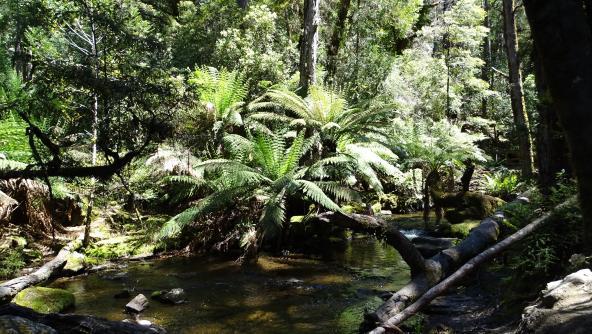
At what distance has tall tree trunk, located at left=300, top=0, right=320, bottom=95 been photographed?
28.4 feet

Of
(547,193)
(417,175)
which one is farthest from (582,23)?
(417,175)

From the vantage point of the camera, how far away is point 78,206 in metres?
7.94

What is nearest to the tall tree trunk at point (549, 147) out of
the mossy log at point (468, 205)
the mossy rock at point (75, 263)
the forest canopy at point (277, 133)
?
the forest canopy at point (277, 133)

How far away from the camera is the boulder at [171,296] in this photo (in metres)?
5.03

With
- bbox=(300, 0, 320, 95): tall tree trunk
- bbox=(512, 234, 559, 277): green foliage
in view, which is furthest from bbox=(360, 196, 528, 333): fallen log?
bbox=(300, 0, 320, 95): tall tree trunk

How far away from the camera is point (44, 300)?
464 cm

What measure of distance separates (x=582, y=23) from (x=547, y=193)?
3.58 m

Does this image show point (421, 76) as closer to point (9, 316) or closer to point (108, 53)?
point (108, 53)

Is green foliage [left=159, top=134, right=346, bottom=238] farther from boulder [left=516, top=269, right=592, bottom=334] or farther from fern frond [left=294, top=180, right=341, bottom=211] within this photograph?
boulder [left=516, top=269, right=592, bottom=334]

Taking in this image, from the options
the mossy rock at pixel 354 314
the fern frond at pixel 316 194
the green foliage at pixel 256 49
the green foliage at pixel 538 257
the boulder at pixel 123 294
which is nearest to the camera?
the green foliage at pixel 538 257

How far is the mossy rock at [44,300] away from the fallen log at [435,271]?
9.68 feet

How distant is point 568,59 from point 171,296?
14.5ft

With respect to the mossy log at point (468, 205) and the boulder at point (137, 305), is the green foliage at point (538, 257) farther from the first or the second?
A: the mossy log at point (468, 205)

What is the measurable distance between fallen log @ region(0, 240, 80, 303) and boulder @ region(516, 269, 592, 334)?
4.28 metres
